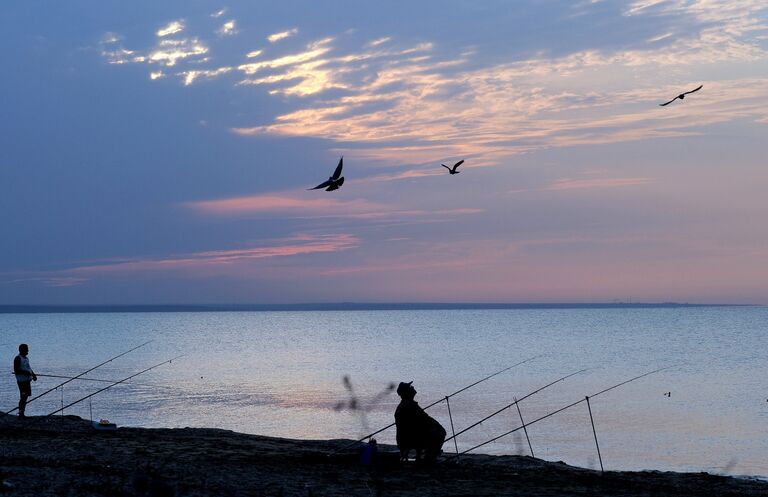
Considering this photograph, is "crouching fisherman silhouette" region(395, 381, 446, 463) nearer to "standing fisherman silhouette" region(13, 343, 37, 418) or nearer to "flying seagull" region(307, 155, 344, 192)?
"flying seagull" region(307, 155, 344, 192)

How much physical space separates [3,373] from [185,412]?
18.0 meters

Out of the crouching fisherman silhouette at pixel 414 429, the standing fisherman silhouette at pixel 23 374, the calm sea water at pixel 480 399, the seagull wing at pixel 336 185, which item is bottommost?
the calm sea water at pixel 480 399

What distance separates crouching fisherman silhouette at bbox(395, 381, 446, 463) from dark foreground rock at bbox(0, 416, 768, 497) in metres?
0.22

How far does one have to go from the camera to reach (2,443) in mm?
13305

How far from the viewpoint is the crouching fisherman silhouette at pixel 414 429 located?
12383 millimetres

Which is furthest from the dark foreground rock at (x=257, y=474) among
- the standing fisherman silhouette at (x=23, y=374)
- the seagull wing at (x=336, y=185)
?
the seagull wing at (x=336, y=185)

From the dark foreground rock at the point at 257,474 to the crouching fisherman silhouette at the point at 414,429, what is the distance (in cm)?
22

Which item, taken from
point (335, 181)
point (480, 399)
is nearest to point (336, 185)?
point (335, 181)

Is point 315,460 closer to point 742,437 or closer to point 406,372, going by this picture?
point 742,437

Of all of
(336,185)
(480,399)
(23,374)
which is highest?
(336,185)

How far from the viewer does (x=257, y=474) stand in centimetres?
1136

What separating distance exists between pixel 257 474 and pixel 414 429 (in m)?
2.33

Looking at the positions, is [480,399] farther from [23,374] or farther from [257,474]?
[257,474]

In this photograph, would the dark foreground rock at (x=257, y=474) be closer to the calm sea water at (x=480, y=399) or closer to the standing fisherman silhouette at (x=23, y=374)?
the standing fisherman silhouette at (x=23, y=374)
